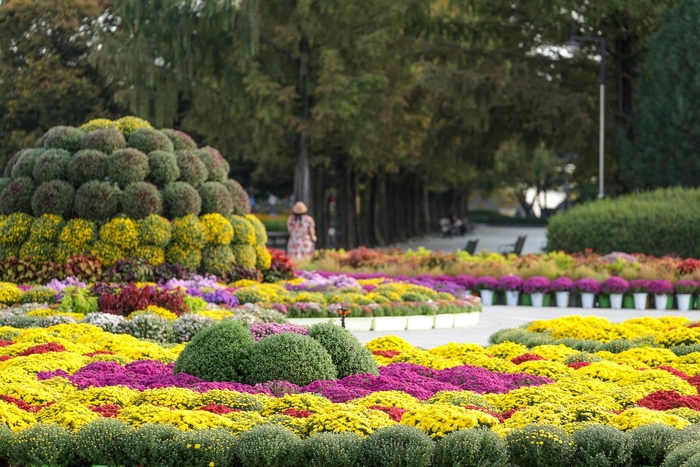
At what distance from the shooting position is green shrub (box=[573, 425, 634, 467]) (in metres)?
9.12

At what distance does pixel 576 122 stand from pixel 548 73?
3943 millimetres

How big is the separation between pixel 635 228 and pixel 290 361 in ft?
68.1

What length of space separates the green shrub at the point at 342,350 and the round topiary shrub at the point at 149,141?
11.3 metres

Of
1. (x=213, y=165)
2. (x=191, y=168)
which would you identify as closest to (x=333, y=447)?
(x=191, y=168)

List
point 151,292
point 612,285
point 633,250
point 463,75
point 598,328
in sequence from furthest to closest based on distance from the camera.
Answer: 1. point 463,75
2. point 633,250
3. point 612,285
4. point 151,292
5. point 598,328

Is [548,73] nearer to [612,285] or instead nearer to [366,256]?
[366,256]

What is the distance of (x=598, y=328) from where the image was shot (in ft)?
53.6

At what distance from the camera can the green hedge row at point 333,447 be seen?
8.92 meters

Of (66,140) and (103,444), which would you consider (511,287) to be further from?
(103,444)

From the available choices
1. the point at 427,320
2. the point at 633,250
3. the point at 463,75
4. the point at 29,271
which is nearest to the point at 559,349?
the point at 427,320

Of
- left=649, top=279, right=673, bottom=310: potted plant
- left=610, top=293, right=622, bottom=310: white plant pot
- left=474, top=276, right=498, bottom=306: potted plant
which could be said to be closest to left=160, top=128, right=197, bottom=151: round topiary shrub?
left=474, top=276, right=498, bottom=306: potted plant

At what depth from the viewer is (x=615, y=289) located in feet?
80.5

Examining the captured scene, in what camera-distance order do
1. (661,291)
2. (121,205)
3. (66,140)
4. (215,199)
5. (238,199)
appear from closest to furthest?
(121,205) → (215,199) → (66,140) → (238,199) → (661,291)

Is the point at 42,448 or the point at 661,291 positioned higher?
the point at 661,291
